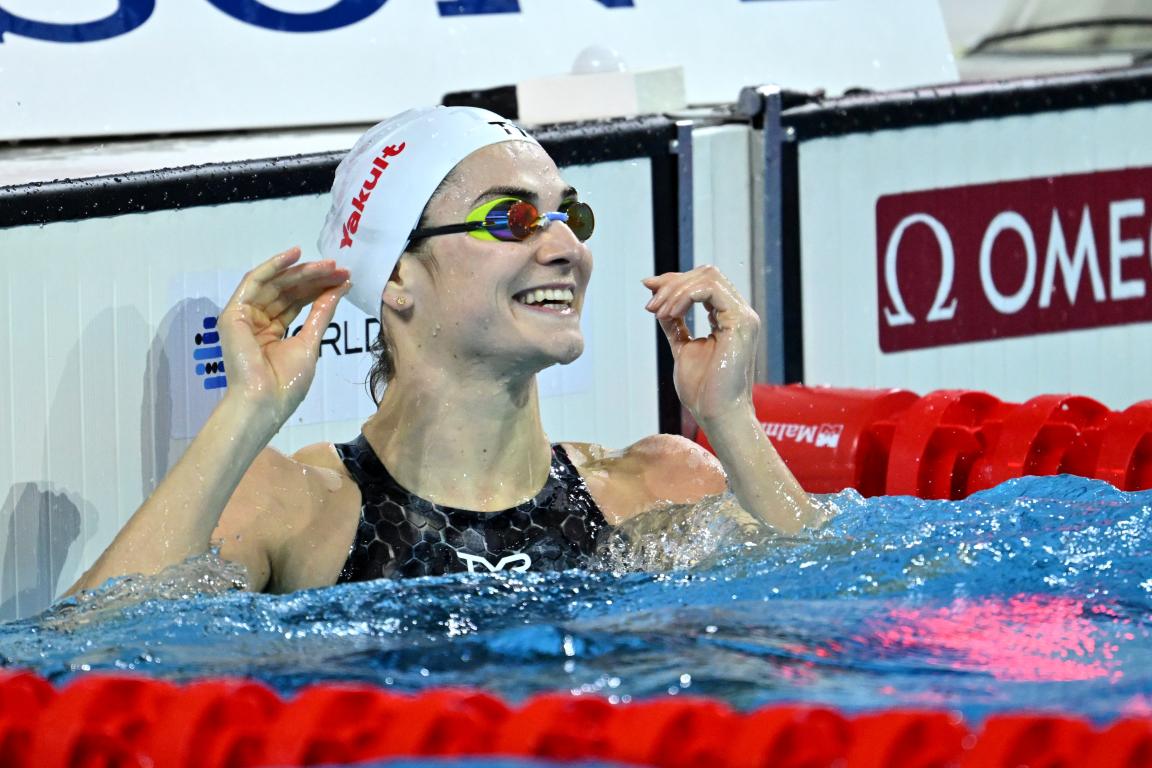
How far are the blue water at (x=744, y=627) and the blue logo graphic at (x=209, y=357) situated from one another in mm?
701

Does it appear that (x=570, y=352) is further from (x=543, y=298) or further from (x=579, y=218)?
(x=579, y=218)

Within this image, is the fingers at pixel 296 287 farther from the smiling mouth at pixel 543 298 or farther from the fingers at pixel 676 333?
the fingers at pixel 676 333

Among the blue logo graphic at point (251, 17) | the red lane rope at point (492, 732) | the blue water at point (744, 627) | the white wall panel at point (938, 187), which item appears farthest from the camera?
the white wall panel at point (938, 187)

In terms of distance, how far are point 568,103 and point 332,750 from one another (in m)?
Answer: 2.19

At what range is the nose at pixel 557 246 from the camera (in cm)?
249

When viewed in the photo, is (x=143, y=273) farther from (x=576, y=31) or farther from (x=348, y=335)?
(x=576, y=31)

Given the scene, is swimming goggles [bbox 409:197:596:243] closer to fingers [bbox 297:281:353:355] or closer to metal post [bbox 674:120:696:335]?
fingers [bbox 297:281:353:355]

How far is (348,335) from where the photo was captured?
3.12m

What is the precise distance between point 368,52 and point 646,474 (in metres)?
1.56

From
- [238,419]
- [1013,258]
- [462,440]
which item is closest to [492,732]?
[238,419]

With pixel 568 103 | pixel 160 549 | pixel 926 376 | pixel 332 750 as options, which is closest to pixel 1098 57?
pixel 926 376

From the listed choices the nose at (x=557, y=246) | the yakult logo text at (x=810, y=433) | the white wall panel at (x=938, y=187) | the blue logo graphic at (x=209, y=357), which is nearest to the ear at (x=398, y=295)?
the nose at (x=557, y=246)

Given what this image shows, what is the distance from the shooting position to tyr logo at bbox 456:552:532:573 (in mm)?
2525

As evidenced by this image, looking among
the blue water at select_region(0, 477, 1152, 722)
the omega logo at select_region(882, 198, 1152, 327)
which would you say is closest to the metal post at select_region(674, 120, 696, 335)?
the omega logo at select_region(882, 198, 1152, 327)
